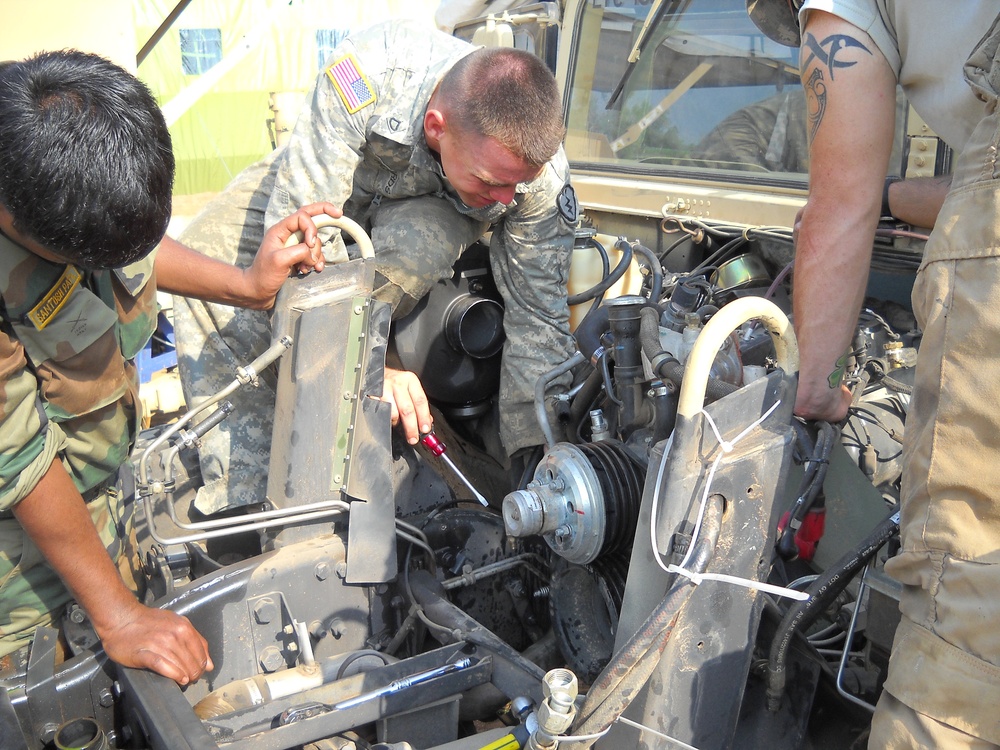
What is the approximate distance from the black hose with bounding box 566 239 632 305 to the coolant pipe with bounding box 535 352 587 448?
0.42 metres

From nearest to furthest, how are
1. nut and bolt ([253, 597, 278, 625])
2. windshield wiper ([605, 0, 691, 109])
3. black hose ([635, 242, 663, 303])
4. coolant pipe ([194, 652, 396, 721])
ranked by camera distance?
1. coolant pipe ([194, 652, 396, 721])
2. nut and bolt ([253, 597, 278, 625])
3. black hose ([635, 242, 663, 303])
4. windshield wiper ([605, 0, 691, 109])

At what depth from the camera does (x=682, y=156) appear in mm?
2908

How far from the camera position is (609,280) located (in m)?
2.60

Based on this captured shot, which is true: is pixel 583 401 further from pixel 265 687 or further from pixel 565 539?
pixel 265 687

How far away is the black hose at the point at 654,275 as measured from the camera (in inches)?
93.4

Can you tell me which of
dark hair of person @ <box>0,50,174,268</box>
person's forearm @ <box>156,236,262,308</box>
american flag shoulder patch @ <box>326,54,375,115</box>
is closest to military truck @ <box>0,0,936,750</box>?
person's forearm @ <box>156,236,262,308</box>

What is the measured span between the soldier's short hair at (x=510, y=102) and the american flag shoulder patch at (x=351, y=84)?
295 mm

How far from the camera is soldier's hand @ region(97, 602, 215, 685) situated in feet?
4.71

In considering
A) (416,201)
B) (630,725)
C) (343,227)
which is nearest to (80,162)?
(343,227)

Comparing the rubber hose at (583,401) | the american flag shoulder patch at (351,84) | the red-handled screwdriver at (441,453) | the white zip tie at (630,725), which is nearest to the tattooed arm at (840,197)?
the rubber hose at (583,401)

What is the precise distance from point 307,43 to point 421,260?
25.1 feet

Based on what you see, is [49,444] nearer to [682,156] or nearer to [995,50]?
[995,50]

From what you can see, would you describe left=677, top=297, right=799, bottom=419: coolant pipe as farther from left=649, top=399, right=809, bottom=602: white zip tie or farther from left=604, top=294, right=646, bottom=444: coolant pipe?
left=604, top=294, right=646, bottom=444: coolant pipe

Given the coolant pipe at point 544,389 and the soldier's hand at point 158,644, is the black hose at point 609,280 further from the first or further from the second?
the soldier's hand at point 158,644
